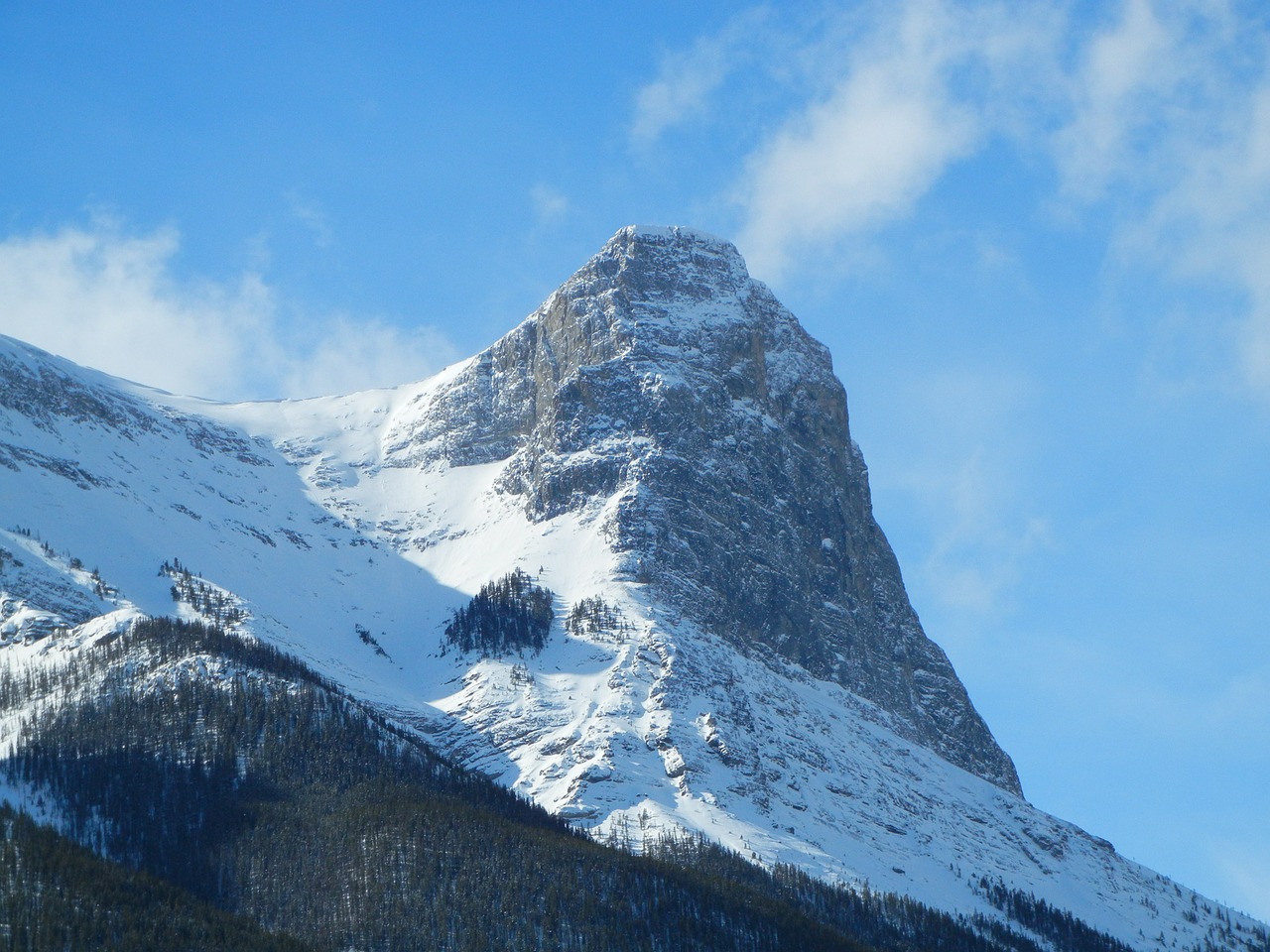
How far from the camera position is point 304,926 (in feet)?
541

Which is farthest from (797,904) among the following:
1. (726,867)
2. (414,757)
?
(414,757)

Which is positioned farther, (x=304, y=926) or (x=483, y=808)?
(x=483, y=808)

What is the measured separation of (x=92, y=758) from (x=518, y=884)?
49.0 meters

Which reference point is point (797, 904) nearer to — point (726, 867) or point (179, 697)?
point (726, 867)

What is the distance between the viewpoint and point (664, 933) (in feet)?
544

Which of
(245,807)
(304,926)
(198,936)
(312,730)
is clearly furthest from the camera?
(312,730)

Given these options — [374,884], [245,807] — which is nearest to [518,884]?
[374,884]

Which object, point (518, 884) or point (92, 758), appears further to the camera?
point (92, 758)

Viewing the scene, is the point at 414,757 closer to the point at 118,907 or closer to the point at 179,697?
the point at 179,697

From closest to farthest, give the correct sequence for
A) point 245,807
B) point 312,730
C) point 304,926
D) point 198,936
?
point 198,936 → point 304,926 → point 245,807 → point 312,730

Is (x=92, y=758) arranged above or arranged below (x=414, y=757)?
below

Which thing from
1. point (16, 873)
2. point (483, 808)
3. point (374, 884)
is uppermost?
point (483, 808)

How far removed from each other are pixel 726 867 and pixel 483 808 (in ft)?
90.7

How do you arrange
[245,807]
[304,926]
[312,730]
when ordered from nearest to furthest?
[304,926] → [245,807] → [312,730]
